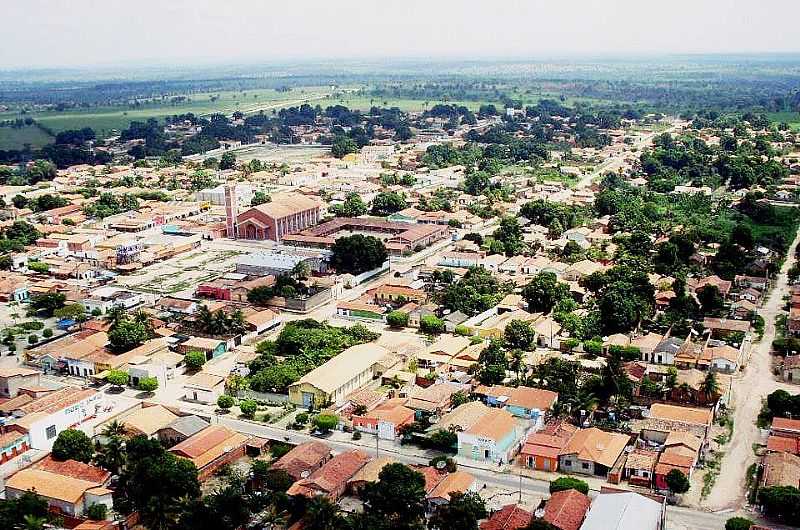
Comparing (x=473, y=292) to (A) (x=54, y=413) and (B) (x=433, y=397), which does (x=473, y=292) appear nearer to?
(B) (x=433, y=397)

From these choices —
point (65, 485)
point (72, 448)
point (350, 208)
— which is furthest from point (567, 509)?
point (350, 208)

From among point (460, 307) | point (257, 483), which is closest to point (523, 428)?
point (257, 483)

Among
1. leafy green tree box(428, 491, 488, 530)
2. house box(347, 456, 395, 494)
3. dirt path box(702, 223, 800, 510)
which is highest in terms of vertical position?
leafy green tree box(428, 491, 488, 530)

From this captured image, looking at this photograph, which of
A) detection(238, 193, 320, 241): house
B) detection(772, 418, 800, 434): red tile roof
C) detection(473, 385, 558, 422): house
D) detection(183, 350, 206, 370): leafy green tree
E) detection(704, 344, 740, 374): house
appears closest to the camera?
detection(772, 418, 800, 434): red tile roof

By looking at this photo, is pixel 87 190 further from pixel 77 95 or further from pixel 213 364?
pixel 77 95

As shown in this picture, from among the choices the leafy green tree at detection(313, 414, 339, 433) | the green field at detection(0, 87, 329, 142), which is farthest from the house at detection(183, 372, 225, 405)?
the green field at detection(0, 87, 329, 142)

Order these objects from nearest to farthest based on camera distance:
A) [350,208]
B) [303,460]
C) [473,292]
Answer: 1. [303,460]
2. [473,292]
3. [350,208]

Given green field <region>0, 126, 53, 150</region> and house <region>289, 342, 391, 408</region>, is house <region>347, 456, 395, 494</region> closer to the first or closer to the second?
house <region>289, 342, 391, 408</region>

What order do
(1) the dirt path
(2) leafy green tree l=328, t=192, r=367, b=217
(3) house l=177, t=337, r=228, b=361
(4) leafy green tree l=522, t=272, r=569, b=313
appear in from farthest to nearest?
(2) leafy green tree l=328, t=192, r=367, b=217
(4) leafy green tree l=522, t=272, r=569, b=313
(3) house l=177, t=337, r=228, b=361
(1) the dirt path
